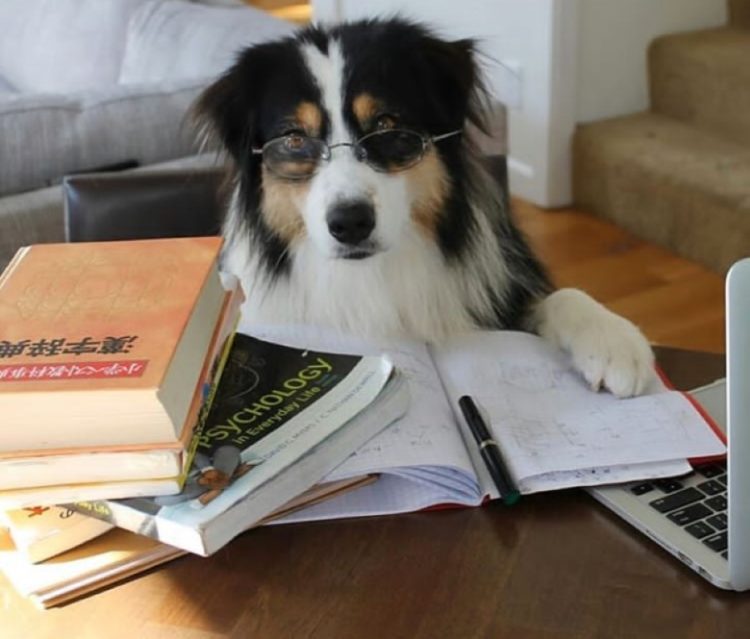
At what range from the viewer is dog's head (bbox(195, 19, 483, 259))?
1.30 meters

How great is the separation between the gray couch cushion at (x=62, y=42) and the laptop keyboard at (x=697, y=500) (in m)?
2.52

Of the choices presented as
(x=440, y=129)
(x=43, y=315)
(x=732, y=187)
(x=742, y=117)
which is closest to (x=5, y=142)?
(x=440, y=129)

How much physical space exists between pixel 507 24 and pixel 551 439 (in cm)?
250

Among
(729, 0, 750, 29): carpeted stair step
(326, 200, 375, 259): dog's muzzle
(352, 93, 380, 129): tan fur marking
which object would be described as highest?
(352, 93, 380, 129): tan fur marking

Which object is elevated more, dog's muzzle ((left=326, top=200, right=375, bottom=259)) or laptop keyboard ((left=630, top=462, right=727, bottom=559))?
dog's muzzle ((left=326, top=200, right=375, bottom=259))

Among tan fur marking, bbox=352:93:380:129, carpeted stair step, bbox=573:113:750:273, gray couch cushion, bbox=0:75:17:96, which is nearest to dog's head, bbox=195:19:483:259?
tan fur marking, bbox=352:93:380:129

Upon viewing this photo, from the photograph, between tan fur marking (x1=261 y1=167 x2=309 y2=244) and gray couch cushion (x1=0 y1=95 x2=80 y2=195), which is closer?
tan fur marking (x1=261 y1=167 x2=309 y2=244)

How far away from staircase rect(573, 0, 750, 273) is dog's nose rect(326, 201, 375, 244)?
1.68 m

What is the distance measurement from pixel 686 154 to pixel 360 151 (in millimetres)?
1890

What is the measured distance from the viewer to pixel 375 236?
129 cm

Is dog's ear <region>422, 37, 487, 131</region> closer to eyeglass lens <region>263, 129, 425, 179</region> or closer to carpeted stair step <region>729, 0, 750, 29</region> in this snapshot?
eyeglass lens <region>263, 129, 425, 179</region>

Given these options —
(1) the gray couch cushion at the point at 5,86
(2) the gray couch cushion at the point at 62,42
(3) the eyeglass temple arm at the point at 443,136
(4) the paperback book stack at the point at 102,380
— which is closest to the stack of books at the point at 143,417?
(4) the paperback book stack at the point at 102,380

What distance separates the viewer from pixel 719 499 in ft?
2.97

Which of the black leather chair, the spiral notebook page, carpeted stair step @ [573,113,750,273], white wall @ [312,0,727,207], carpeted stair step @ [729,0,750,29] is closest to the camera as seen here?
the spiral notebook page
